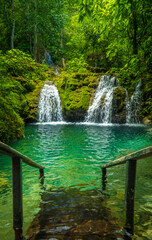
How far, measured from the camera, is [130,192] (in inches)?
82.0

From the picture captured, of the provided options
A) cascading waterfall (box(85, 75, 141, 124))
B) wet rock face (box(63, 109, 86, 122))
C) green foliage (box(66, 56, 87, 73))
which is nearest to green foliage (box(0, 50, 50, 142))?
wet rock face (box(63, 109, 86, 122))

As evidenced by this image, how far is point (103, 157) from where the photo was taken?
24.4ft

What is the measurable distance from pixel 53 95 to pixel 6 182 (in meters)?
15.0

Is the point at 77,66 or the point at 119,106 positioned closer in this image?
the point at 119,106

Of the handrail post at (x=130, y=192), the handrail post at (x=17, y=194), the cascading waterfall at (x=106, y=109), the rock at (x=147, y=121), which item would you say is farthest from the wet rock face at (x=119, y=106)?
the handrail post at (x=17, y=194)

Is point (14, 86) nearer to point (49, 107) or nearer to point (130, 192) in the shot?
point (130, 192)

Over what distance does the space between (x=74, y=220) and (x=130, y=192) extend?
90 centimetres

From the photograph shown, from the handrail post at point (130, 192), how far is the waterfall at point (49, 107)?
16377mm

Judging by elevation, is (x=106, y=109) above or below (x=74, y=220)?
above

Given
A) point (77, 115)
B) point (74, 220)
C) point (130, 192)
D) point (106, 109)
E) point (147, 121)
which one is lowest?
point (147, 121)

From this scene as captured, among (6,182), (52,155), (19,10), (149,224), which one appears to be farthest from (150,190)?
(19,10)

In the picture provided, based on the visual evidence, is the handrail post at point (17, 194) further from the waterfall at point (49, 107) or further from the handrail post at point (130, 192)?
the waterfall at point (49, 107)

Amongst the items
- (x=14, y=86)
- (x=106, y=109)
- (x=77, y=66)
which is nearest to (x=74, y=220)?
(x=14, y=86)

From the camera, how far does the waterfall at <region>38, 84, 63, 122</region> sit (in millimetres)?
18250
